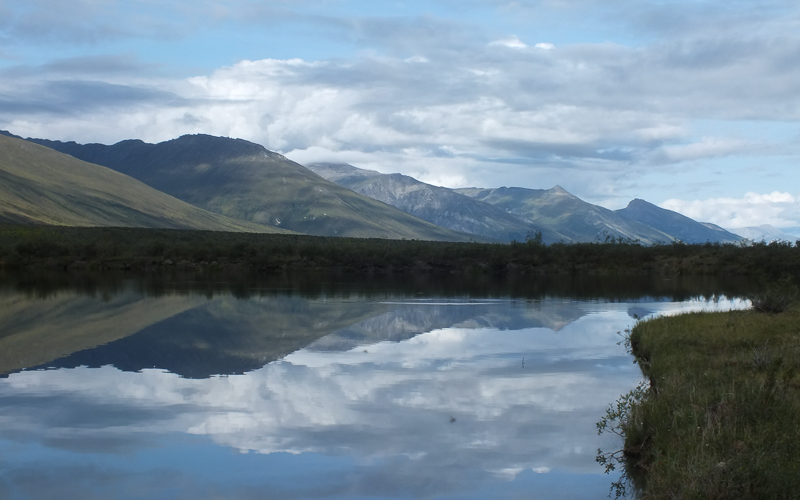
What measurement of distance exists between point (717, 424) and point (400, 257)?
7812cm

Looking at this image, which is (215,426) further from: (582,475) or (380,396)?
(582,475)

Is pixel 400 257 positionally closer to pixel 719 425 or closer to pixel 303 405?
pixel 303 405

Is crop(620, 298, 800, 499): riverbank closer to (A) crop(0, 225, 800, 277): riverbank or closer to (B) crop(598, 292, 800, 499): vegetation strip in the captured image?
(B) crop(598, 292, 800, 499): vegetation strip

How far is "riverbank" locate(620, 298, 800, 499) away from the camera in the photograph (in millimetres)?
8391

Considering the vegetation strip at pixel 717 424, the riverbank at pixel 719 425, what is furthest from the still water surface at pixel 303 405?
the riverbank at pixel 719 425

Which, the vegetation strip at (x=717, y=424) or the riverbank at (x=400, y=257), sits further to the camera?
the riverbank at (x=400, y=257)

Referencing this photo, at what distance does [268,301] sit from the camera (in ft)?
140

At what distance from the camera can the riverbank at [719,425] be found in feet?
27.5

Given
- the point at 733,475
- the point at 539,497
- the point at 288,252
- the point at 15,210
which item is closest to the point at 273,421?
the point at 539,497

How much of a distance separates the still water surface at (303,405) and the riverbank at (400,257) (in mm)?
49026

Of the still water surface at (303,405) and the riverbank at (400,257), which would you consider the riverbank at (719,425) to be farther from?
the riverbank at (400,257)

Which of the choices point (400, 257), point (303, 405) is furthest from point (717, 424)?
point (400, 257)

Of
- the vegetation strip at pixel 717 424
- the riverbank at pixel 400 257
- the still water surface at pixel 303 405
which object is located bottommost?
the still water surface at pixel 303 405

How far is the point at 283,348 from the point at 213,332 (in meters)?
4.86
